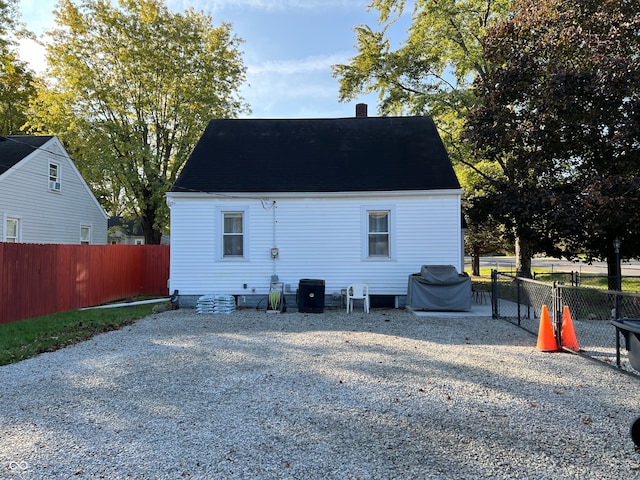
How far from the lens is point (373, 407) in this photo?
4.34 meters

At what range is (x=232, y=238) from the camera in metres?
12.2

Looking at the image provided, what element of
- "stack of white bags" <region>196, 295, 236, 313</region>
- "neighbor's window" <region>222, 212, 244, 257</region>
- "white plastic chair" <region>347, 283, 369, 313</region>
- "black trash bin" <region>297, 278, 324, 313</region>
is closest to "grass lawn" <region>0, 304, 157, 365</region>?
"stack of white bags" <region>196, 295, 236, 313</region>

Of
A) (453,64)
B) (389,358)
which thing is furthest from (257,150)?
(453,64)

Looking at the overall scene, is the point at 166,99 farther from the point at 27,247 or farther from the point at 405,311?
the point at 405,311

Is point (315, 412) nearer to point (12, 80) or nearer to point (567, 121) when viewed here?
point (567, 121)

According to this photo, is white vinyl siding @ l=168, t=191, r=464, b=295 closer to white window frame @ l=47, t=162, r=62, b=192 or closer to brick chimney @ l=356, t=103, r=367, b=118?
brick chimney @ l=356, t=103, r=367, b=118

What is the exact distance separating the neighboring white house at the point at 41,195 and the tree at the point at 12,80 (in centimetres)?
779

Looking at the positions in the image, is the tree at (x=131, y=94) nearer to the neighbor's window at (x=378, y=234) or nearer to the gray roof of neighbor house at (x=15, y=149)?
the gray roof of neighbor house at (x=15, y=149)

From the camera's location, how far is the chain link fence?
6.38 m

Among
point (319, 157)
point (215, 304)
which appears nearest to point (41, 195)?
point (215, 304)

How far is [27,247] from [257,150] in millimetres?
6992

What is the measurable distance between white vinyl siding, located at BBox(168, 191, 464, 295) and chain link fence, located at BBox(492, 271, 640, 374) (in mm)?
3385

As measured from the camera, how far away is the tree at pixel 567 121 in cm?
1067

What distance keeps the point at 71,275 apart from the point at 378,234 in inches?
357
